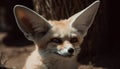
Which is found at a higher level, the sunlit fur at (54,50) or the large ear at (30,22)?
the large ear at (30,22)

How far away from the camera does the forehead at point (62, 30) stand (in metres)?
4.91

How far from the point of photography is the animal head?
4824mm

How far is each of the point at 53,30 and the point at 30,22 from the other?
301mm

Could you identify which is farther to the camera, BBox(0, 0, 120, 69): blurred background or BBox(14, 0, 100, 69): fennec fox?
BBox(0, 0, 120, 69): blurred background

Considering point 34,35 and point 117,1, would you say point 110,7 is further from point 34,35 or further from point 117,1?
point 34,35

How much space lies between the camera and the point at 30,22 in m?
5.04

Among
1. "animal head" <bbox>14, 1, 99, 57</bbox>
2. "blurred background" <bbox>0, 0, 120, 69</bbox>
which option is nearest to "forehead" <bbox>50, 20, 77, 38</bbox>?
"animal head" <bbox>14, 1, 99, 57</bbox>

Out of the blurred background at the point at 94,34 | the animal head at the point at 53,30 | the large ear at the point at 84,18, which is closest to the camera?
the animal head at the point at 53,30

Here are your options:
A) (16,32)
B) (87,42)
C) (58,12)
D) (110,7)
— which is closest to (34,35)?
(58,12)

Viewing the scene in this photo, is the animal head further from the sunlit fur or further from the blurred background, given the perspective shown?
the blurred background

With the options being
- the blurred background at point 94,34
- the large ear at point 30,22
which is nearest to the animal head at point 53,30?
the large ear at point 30,22

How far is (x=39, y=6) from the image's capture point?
684cm

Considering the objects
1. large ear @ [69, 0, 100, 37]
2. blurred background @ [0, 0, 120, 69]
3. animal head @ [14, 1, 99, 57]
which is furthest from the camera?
blurred background @ [0, 0, 120, 69]

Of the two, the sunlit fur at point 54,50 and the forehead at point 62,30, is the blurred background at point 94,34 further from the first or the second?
the forehead at point 62,30
